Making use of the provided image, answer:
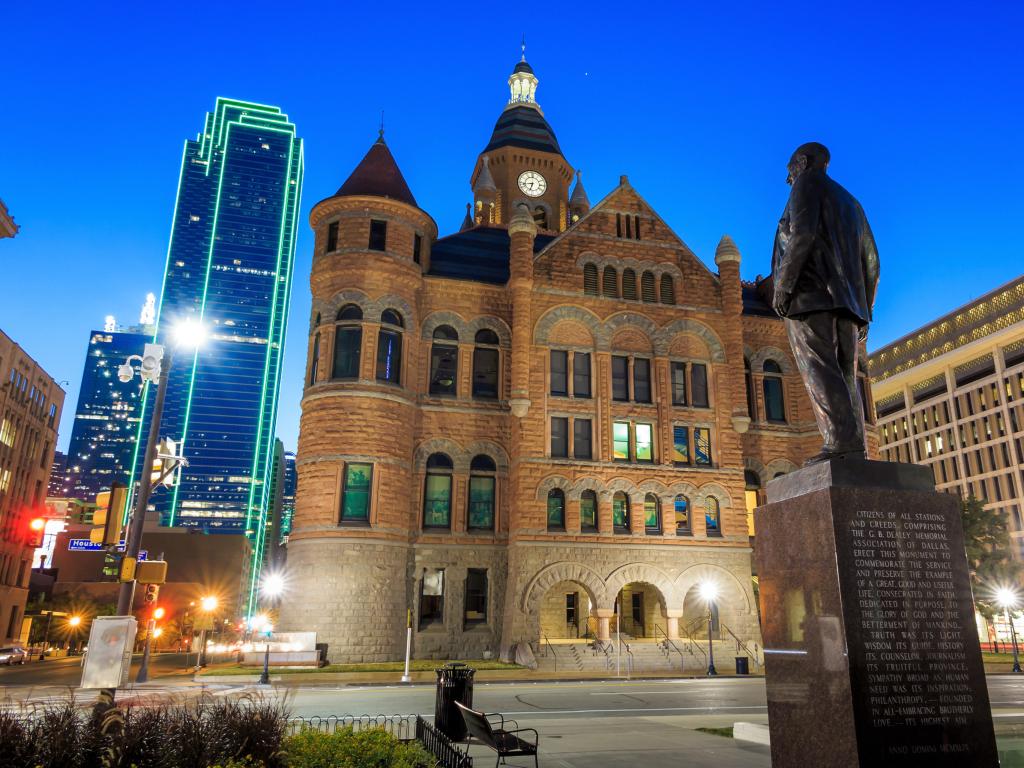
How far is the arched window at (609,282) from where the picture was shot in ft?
125

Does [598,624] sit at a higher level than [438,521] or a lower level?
lower

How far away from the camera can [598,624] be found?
108 ft

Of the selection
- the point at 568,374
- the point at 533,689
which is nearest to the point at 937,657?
the point at 533,689

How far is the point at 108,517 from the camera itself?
14625mm

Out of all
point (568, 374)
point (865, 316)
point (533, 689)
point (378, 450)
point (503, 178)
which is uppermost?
point (503, 178)

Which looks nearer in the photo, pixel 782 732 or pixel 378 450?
pixel 782 732

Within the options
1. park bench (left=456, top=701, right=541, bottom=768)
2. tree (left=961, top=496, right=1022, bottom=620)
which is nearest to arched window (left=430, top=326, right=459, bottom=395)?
park bench (left=456, top=701, right=541, bottom=768)

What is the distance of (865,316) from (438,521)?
27.5 meters

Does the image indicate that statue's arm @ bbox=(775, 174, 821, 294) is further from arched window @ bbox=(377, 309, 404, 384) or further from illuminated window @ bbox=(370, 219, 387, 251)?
illuminated window @ bbox=(370, 219, 387, 251)

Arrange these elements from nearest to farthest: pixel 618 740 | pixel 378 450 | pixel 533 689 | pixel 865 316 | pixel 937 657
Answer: pixel 937 657, pixel 865 316, pixel 618 740, pixel 533 689, pixel 378 450

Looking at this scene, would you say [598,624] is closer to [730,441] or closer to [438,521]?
[438,521]

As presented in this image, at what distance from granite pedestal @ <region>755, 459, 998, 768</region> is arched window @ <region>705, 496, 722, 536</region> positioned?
2871cm

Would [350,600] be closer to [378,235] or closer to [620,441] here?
[620,441]

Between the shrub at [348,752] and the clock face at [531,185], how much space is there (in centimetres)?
4996
